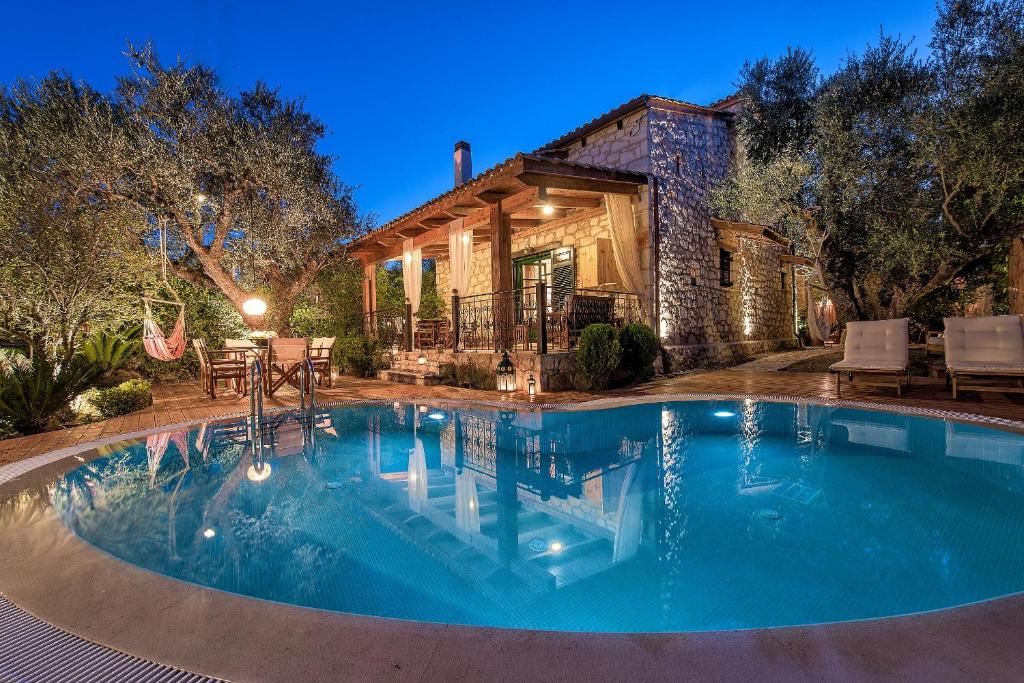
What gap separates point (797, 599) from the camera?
2.28 metres

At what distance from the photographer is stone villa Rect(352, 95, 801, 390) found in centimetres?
950

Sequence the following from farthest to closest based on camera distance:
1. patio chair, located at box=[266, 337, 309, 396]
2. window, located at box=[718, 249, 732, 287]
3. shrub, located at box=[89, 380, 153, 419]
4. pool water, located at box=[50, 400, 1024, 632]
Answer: window, located at box=[718, 249, 732, 287], patio chair, located at box=[266, 337, 309, 396], shrub, located at box=[89, 380, 153, 419], pool water, located at box=[50, 400, 1024, 632]

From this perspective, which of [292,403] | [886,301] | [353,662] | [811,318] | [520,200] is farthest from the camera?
[811,318]

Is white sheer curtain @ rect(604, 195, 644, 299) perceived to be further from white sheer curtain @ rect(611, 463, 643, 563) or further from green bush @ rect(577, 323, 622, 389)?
white sheer curtain @ rect(611, 463, 643, 563)

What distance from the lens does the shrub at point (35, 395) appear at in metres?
5.66

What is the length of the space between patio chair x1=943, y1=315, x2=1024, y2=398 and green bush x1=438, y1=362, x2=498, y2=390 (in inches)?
282

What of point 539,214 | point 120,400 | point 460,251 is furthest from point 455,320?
point 120,400

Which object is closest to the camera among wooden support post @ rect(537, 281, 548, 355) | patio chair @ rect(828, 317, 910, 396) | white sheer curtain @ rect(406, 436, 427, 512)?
white sheer curtain @ rect(406, 436, 427, 512)

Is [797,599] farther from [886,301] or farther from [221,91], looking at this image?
[221,91]

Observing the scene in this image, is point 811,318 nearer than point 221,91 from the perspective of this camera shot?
No

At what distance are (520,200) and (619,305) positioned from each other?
3.32 m

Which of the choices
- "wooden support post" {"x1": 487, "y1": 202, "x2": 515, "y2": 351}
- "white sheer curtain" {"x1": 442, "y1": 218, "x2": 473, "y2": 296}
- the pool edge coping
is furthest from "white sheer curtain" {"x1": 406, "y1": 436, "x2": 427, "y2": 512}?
"white sheer curtain" {"x1": 442, "y1": 218, "x2": 473, "y2": 296}

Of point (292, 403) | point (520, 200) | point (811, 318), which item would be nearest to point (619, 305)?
A: point (520, 200)

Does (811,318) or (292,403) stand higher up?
(811,318)
